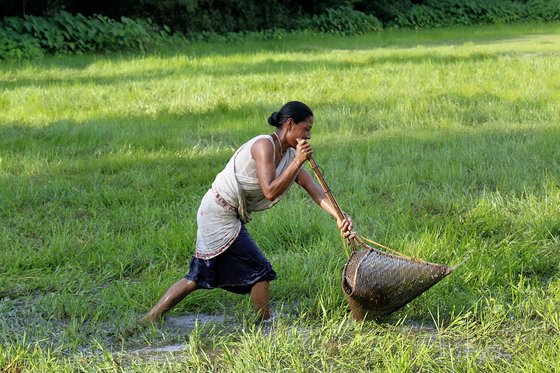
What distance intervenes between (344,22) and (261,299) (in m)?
23.5

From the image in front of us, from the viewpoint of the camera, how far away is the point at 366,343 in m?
4.09

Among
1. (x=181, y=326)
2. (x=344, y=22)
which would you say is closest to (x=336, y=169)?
(x=181, y=326)

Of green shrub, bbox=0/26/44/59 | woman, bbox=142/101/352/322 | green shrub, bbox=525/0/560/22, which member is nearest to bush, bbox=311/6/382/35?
green shrub, bbox=525/0/560/22

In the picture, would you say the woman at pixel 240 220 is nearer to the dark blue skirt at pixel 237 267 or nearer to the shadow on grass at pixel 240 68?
the dark blue skirt at pixel 237 267

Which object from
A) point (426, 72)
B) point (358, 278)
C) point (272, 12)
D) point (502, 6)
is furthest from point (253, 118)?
point (502, 6)

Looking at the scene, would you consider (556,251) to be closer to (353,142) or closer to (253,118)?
(353,142)

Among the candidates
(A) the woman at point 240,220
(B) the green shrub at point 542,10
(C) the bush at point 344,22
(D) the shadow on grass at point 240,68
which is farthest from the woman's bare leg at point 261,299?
(B) the green shrub at point 542,10

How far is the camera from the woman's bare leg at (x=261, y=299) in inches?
173

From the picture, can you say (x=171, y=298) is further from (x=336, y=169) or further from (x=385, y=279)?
(x=336, y=169)

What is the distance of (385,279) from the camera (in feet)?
13.4

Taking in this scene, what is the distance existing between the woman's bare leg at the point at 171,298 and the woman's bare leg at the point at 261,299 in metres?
0.30

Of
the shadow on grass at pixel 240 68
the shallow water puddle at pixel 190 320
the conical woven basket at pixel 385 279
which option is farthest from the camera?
the shadow on grass at pixel 240 68

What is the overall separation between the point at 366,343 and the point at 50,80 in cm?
979

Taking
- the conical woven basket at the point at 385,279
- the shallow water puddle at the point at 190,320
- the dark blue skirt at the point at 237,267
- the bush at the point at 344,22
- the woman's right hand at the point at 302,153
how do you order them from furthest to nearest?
the bush at the point at 344,22 < the shallow water puddle at the point at 190,320 < the dark blue skirt at the point at 237,267 < the conical woven basket at the point at 385,279 < the woman's right hand at the point at 302,153
